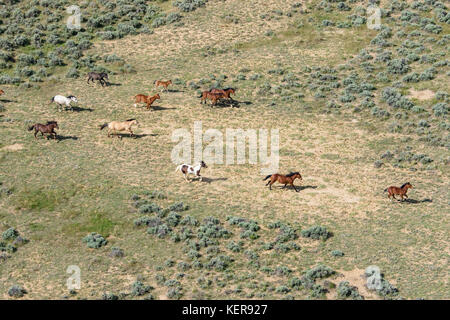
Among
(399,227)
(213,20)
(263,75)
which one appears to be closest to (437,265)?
(399,227)

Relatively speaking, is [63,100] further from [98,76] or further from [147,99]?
[147,99]

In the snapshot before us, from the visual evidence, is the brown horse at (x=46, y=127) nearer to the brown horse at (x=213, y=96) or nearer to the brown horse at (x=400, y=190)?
the brown horse at (x=213, y=96)
